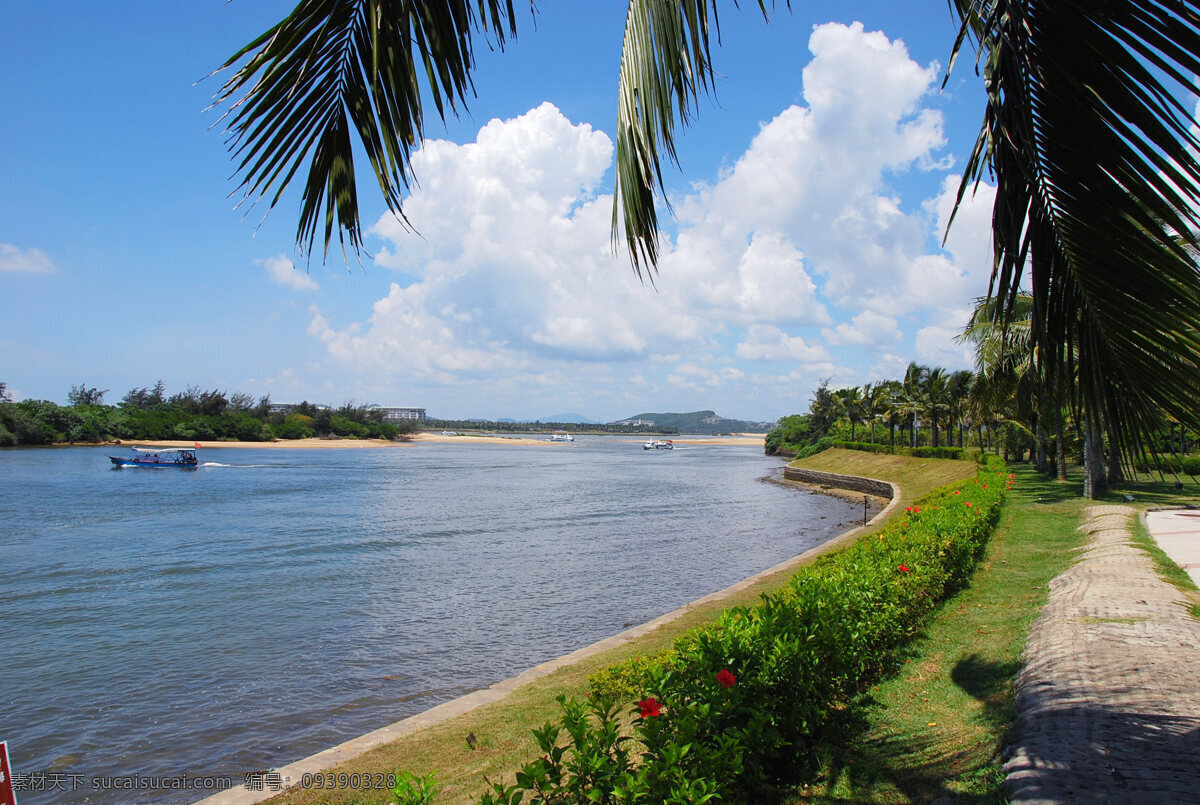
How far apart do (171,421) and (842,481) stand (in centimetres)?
8829

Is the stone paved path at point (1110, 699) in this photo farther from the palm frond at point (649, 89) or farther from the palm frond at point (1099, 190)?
the palm frond at point (649, 89)

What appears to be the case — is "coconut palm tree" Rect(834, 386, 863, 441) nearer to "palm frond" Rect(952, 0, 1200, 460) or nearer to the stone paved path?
the stone paved path

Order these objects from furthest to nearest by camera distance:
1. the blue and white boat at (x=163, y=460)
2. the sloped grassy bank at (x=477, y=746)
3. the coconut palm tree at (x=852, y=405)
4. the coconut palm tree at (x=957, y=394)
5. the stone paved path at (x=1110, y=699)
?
the coconut palm tree at (x=852, y=405), the blue and white boat at (x=163, y=460), the coconut palm tree at (x=957, y=394), the sloped grassy bank at (x=477, y=746), the stone paved path at (x=1110, y=699)

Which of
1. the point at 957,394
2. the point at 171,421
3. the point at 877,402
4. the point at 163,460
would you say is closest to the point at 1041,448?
the point at 957,394

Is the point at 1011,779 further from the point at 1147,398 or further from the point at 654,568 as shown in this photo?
the point at 654,568

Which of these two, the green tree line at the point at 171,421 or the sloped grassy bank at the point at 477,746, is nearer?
the sloped grassy bank at the point at 477,746

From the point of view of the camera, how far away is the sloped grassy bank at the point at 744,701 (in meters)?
3.30

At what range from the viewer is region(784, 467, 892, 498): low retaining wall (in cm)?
3681

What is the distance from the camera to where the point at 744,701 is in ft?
14.2

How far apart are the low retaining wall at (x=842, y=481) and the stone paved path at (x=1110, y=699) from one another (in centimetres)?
2889

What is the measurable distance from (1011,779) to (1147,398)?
2.94 meters

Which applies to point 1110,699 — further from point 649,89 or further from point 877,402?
point 877,402

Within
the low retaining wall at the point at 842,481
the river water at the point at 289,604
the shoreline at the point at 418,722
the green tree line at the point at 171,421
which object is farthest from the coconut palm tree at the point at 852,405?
the green tree line at the point at 171,421

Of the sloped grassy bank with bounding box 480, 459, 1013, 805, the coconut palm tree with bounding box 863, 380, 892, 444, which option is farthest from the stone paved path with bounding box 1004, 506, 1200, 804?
the coconut palm tree with bounding box 863, 380, 892, 444
